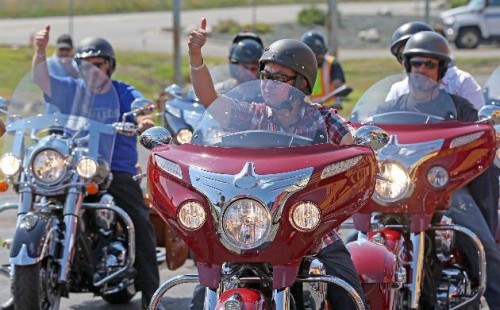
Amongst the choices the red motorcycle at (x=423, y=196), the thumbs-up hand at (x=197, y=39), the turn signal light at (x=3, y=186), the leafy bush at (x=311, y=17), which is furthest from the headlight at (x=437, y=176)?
the leafy bush at (x=311, y=17)

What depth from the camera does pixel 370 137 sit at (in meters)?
5.61

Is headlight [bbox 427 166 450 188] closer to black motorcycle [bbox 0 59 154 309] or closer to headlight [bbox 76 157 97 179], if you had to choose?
black motorcycle [bbox 0 59 154 309]

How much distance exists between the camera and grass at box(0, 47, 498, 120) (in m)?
23.8

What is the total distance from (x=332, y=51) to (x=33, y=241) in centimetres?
1635

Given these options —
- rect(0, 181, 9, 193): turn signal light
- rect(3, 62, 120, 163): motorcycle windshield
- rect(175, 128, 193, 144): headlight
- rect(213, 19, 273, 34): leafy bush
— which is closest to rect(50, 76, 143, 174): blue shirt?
rect(3, 62, 120, 163): motorcycle windshield

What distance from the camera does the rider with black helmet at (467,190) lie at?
24.8ft

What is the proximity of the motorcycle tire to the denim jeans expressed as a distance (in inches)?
94.6

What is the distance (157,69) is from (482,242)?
20047mm

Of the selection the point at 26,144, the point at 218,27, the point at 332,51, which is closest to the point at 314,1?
the point at 218,27

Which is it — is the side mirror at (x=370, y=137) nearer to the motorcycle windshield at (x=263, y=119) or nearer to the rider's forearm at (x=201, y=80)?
the motorcycle windshield at (x=263, y=119)

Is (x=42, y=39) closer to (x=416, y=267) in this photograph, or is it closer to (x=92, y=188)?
(x=92, y=188)

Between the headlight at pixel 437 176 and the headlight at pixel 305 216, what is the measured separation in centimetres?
207

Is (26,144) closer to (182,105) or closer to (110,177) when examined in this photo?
(110,177)

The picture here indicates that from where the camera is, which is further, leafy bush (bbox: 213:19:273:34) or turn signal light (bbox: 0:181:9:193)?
leafy bush (bbox: 213:19:273:34)
